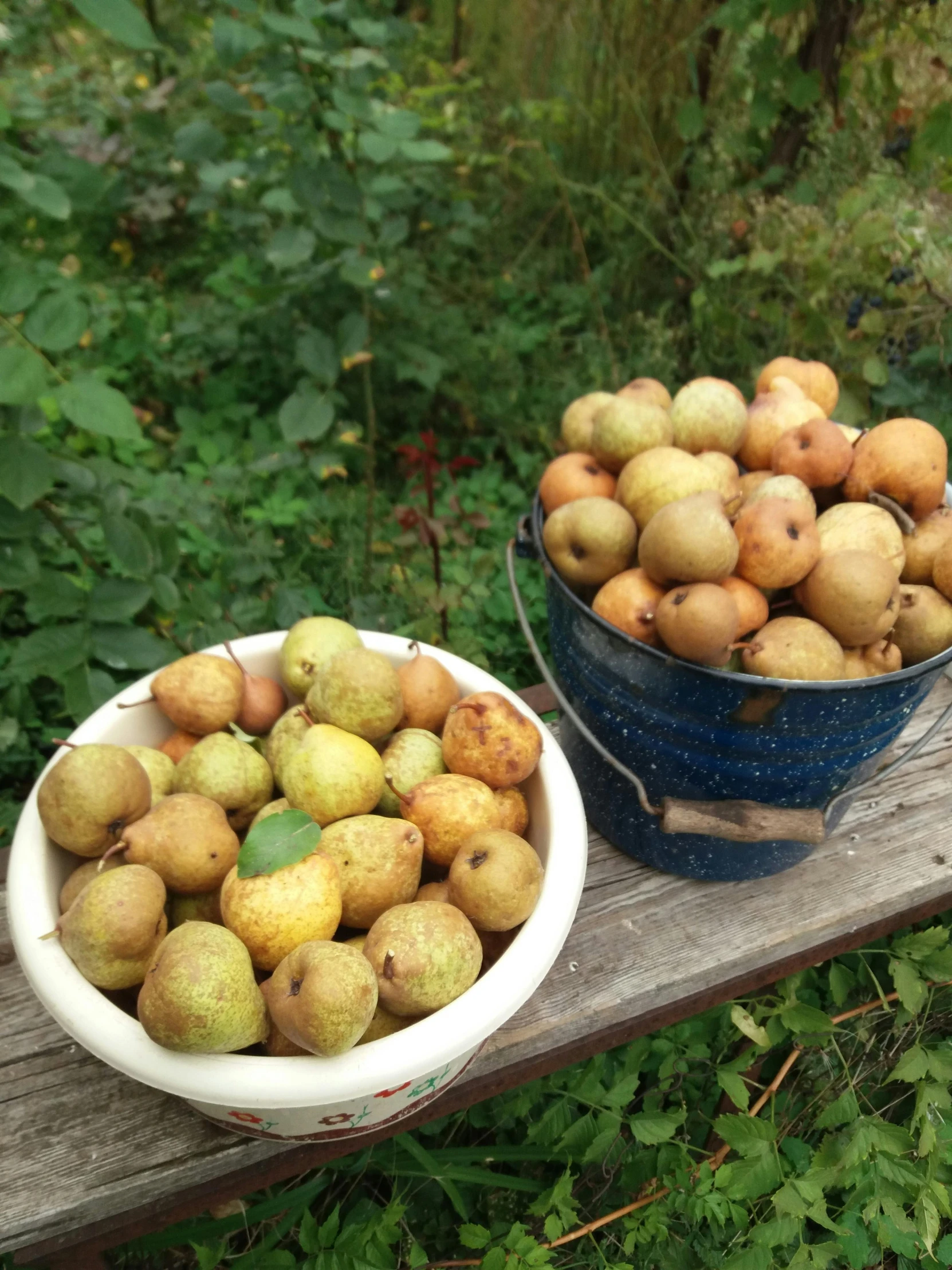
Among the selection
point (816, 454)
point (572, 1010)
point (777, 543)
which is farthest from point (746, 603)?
point (572, 1010)

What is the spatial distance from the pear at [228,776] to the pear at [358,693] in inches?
5.6

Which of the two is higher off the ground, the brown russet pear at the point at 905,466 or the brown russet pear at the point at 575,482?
the brown russet pear at the point at 905,466

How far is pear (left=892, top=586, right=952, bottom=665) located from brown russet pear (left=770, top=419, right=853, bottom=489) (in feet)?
0.86

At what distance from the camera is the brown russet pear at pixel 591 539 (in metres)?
1.59

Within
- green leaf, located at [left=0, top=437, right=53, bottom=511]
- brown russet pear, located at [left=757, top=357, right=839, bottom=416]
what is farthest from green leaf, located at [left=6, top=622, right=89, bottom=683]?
brown russet pear, located at [left=757, top=357, right=839, bottom=416]

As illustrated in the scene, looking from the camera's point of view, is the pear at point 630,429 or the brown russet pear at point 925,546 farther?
the pear at point 630,429

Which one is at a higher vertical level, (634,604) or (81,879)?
(634,604)

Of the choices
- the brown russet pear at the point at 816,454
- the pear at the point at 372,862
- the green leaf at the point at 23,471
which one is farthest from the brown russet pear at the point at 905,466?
the green leaf at the point at 23,471

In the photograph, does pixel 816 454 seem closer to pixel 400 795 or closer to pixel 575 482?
pixel 575 482

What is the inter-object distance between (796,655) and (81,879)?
1.19 m

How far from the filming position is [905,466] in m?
1.59

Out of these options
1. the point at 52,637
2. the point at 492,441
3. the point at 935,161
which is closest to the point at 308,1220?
the point at 52,637

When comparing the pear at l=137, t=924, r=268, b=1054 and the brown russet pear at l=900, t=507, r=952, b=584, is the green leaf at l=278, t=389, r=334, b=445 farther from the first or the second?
the pear at l=137, t=924, r=268, b=1054

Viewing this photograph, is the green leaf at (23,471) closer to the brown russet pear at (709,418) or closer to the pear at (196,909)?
the pear at (196,909)
